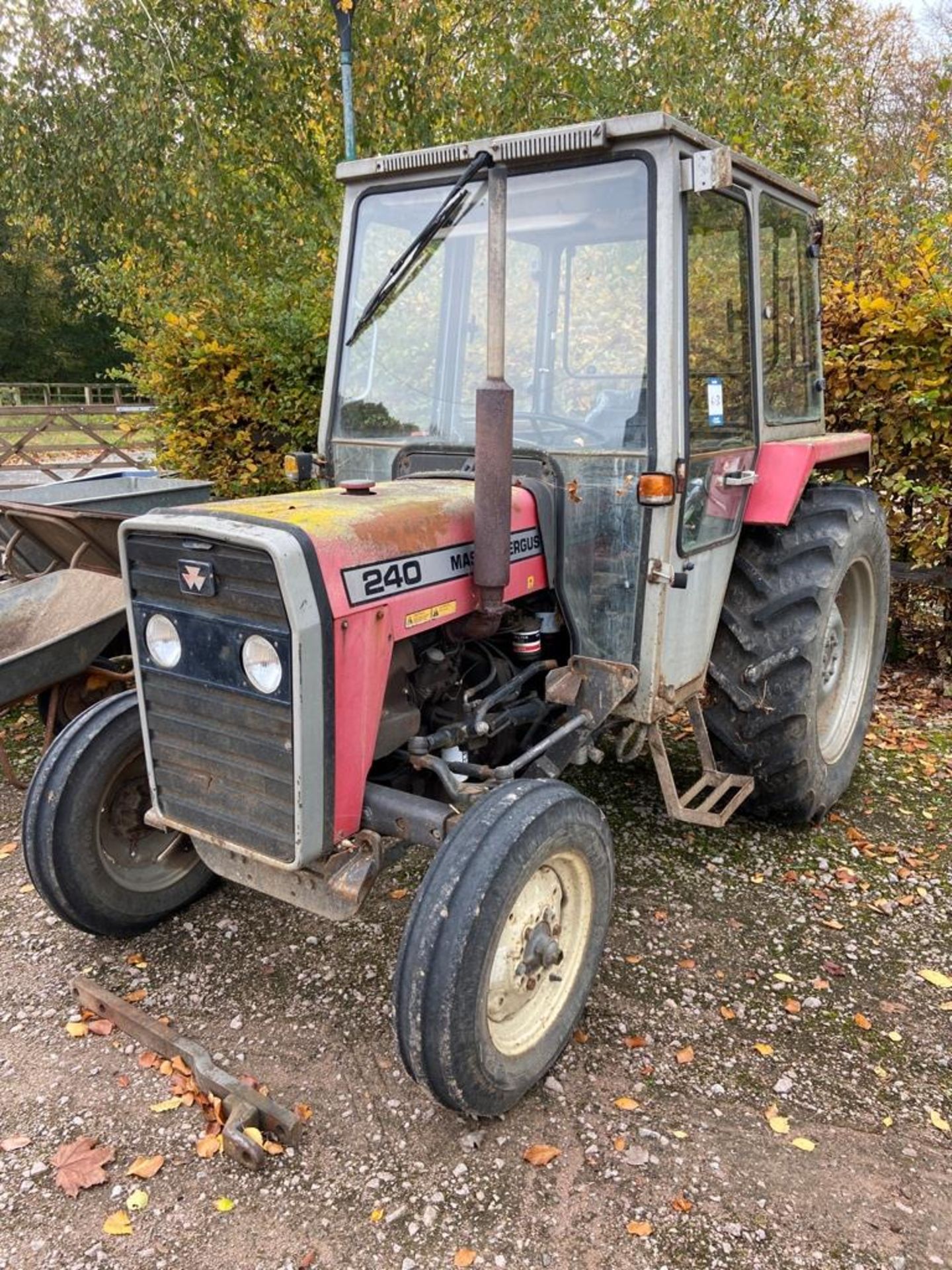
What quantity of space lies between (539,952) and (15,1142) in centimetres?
142

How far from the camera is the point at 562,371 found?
3.17 meters

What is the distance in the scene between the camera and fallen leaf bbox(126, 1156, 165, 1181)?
229 cm

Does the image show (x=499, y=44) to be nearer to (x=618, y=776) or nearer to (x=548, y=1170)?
(x=618, y=776)

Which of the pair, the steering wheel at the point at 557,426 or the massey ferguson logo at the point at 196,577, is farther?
the steering wheel at the point at 557,426

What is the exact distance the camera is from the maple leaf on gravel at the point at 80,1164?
7.41ft

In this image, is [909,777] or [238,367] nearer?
[909,777]

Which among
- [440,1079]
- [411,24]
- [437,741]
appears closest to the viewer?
[440,1079]

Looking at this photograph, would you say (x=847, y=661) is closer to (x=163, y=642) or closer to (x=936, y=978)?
(x=936, y=978)

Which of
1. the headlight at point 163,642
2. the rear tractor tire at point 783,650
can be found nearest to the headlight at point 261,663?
the headlight at point 163,642

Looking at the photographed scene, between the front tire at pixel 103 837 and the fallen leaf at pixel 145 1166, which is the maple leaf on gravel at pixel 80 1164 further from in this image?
the front tire at pixel 103 837

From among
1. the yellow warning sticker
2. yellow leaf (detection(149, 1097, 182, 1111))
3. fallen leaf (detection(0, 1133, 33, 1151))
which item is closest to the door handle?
the yellow warning sticker

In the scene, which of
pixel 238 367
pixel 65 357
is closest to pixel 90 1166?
pixel 238 367

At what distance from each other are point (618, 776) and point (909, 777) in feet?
4.65

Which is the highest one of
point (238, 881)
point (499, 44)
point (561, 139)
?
point (499, 44)
